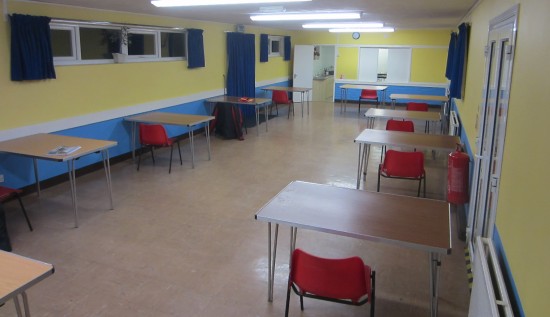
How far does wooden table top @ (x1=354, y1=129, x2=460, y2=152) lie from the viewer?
4.84m

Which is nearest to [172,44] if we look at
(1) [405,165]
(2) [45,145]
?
(2) [45,145]

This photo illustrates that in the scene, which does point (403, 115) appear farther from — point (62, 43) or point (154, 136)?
point (62, 43)

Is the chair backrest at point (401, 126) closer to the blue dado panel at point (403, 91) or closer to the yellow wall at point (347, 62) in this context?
the blue dado panel at point (403, 91)

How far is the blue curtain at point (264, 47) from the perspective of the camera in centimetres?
1092

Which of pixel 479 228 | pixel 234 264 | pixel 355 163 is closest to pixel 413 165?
pixel 479 228

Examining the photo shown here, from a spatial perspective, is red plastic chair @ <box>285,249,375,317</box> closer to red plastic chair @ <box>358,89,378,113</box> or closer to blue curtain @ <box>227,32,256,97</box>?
blue curtain @ <box>227,32,256,97</box>

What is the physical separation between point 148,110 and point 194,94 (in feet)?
4.62

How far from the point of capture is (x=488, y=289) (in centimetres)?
181

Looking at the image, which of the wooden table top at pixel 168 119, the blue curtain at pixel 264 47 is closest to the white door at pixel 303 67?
the blue curtain at pixel 264 47

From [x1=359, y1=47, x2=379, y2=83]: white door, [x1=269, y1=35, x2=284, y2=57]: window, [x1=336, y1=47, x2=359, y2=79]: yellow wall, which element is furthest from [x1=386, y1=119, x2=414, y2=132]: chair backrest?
[x1=336, y1=47, x2=359, y2=79]: yellow wall

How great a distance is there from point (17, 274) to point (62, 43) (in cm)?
435

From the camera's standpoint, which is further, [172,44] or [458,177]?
[172,44]

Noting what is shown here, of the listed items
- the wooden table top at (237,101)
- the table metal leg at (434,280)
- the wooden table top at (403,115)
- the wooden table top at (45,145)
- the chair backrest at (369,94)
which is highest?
the chair backrest at (369,94)

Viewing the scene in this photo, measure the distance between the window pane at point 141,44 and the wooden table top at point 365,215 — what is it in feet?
15.1
